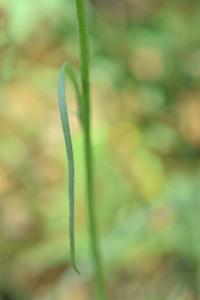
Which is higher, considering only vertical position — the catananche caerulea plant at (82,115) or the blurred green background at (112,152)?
the catananche caerulea plant at (82,115)

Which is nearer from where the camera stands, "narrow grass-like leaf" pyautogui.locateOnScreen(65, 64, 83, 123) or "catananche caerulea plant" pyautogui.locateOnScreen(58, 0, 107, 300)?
"catananche caerulea plant" pyautogui.locateOnScreen(58, 0, 107, 300)

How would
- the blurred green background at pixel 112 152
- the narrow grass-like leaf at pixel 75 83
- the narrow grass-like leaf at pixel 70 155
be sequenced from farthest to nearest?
the blurred green background at pixel 112 152 < the narrow grass-like leaf at pixel 75 83 < the narrow grass-like leaf at pixel 70 155

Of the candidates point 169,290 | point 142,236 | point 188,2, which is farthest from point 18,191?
point 188,2

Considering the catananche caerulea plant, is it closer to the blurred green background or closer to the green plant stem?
the green plant stem

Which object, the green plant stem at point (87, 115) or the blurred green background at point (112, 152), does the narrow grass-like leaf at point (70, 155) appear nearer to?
the green plant stem at point (87, 115)

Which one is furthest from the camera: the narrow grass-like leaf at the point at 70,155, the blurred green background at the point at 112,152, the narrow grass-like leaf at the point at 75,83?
the blurred green background at the point at 112,152

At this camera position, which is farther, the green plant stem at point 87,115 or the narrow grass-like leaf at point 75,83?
the narrow grass-like leaf at point 75,83

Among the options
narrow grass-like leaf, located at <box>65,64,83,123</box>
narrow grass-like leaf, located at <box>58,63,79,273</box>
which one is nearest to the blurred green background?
narrow grass-like leaf, located at <box>65,64,83,123</box>

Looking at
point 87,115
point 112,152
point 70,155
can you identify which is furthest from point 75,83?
point 112,152

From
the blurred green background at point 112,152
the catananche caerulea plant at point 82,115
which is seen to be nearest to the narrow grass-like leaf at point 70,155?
the catananche caerulea plant at point 82,115
